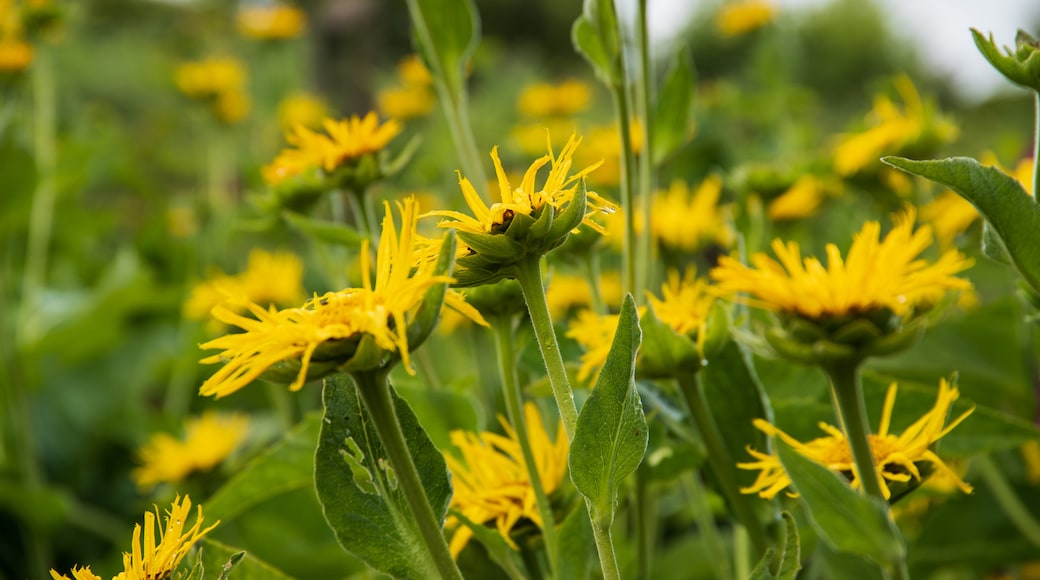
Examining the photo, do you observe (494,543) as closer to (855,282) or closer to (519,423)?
(519,423)

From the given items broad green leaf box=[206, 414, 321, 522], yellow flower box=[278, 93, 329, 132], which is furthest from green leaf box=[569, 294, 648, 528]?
yellow flower box=[278, 93, 329, 132]

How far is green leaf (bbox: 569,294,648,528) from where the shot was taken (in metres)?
0.30

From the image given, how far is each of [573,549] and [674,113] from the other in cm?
31

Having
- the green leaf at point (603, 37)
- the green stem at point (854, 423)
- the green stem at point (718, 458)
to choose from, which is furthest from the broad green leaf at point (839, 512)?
the green leaf at point (603, 37)

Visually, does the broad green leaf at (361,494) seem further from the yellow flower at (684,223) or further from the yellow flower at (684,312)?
the yellow flower at (684,223)

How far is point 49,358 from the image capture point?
115 centimetres

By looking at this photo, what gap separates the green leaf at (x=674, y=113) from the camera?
578 mm

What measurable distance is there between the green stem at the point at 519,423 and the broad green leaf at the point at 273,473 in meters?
0.14

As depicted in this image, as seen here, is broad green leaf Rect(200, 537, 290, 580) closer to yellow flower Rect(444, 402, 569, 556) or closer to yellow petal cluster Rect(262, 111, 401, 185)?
yellow flower Rect(444, 402, 569, 556)

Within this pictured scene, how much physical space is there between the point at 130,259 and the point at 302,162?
2.58ft

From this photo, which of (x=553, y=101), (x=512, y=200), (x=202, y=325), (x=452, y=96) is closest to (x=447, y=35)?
(x=452, y=96)

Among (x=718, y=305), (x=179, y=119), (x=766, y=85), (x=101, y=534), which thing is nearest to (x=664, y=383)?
(x=718, y=305)

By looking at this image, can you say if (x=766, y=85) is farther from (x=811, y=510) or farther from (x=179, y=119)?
(x=179, y=119)

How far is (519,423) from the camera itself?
39 centimetres
